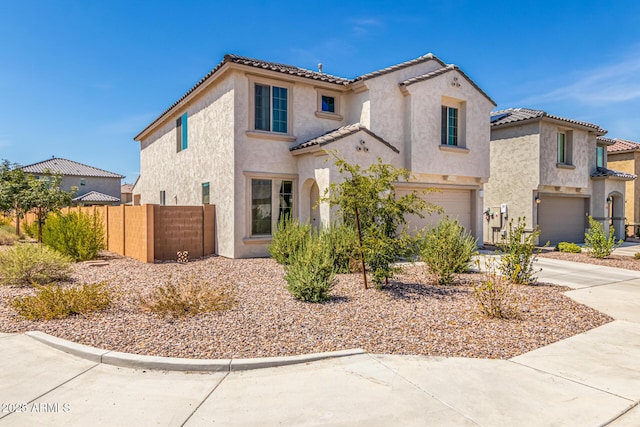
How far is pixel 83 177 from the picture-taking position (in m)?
42.2

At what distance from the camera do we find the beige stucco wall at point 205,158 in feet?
43.9

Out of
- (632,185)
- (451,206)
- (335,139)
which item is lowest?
(451,206)

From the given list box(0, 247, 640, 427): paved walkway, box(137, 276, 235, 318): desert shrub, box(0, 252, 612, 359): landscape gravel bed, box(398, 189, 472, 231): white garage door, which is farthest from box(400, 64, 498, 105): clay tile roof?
box(0, 247, 640, 427): paved walkway

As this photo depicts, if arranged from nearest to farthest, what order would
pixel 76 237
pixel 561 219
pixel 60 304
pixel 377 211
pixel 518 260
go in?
pixel 60 304 → pixel 377 211 → pixel 518 260 → pixel 76 237 → pixel 561 219

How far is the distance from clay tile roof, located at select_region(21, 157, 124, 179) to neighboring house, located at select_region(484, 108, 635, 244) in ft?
132

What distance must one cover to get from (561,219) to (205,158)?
1857 centimetres

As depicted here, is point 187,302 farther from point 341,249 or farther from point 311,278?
point 341,249

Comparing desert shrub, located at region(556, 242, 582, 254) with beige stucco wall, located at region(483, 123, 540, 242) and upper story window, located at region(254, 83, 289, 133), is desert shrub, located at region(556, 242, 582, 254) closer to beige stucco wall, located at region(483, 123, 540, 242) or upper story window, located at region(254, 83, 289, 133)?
beige stucco wall, located at region(483, 123, 540, 242)

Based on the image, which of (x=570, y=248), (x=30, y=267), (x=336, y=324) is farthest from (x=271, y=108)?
(x=570, y=248)

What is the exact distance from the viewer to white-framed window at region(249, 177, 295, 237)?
44.4ft

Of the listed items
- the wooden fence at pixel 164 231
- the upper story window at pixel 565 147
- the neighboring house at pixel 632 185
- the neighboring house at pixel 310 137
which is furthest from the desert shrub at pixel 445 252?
the neighboring house at pixel 632 185

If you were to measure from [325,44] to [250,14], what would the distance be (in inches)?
114

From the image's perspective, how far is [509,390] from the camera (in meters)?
4.12

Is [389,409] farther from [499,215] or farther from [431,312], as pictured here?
[499,215]
